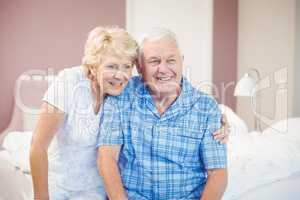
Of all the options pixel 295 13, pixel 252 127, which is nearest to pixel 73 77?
pixel 295 13

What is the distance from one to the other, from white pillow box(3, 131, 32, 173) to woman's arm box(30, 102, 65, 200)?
1.78 feet

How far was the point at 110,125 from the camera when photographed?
48.1 inches

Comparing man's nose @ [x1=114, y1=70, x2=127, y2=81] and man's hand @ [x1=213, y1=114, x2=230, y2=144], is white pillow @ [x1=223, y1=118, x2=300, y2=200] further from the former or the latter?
man's nose @ [x1=114, y1=70, x2=127, y2=81]

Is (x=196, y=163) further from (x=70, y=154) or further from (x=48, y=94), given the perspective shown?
(x=48, y=94)

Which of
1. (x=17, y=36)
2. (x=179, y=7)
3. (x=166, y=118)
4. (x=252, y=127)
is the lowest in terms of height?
(x=252, y=127)

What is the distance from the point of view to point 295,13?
8.16ft

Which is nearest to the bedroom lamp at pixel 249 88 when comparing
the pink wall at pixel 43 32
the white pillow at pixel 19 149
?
the pink wall at pixel 43 32

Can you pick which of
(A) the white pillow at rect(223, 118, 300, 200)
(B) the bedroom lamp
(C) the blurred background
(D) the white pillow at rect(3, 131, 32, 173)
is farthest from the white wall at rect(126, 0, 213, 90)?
(D) the white pillow at rect(3, 131, 32, 173)

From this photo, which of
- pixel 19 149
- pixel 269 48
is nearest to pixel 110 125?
pixel 19 149

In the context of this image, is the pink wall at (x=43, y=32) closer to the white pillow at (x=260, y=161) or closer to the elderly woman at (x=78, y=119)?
the white pillow at (x=260, y=161)

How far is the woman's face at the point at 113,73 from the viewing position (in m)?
1.18

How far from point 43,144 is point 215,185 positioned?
0.57 m

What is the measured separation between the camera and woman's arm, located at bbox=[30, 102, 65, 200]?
1114mm

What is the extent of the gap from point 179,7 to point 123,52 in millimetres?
2329
